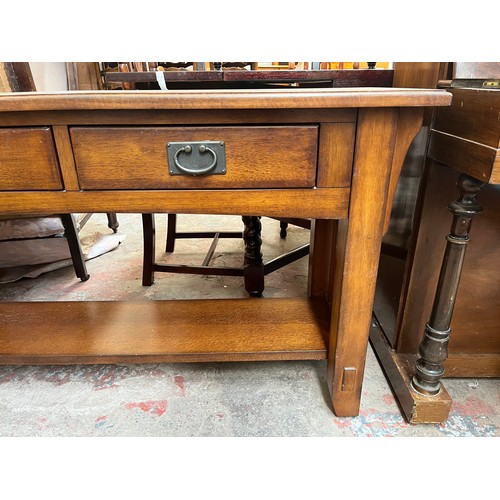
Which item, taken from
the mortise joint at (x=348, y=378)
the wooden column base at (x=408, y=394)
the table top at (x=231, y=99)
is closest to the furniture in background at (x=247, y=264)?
the wooden column base at (x=408, y=394)

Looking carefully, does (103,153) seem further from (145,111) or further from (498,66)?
(498,66)

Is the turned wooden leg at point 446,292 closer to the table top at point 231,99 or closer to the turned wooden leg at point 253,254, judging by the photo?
the table top at point 231,99

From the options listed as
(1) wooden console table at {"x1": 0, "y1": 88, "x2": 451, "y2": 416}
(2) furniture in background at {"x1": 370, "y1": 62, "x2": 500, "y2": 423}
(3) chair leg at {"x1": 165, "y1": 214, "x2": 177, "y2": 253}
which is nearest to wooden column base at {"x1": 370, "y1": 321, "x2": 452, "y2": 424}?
(2) furniture in background at {"x1": 370, "y1": 62, "x2": 500, "y2": 423}

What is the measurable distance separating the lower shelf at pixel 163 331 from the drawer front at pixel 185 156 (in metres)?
0.49

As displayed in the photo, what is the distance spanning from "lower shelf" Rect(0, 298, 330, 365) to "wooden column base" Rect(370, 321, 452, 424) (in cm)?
24

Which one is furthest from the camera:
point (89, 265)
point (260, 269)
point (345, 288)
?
point (89, 265)

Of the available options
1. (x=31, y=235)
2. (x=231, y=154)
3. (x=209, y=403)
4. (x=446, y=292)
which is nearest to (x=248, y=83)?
Answer: (x=231, y=154)

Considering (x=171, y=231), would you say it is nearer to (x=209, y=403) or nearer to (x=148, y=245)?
(x=148, y=245)

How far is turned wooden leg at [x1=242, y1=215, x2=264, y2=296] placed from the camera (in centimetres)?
150

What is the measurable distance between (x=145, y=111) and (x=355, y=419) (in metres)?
0.94

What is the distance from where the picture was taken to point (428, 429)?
0.98 m

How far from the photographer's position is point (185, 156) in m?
0.71

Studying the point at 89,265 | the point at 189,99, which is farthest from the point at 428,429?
the point at 89,265

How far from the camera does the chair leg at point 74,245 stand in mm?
1661
